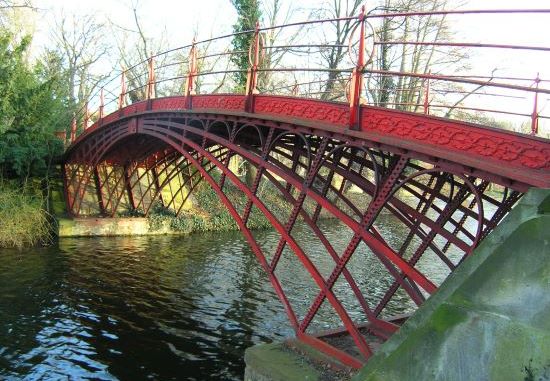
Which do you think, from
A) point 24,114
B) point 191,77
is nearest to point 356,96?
point 191,77

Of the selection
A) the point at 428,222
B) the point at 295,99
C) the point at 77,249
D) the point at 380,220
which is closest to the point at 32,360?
the point at 295,99

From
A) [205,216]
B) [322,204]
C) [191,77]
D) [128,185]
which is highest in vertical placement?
[191,77]

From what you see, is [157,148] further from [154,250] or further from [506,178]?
[506,178]

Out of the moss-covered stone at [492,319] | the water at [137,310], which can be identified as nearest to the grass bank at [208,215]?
the water at [137,310]

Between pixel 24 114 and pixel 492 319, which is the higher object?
pixel 24 114

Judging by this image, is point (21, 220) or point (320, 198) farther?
point (21, 220)

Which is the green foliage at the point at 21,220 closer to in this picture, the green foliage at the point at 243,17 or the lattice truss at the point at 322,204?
the lattice truss at the point at 322,204

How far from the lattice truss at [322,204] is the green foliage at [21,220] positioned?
7.21 ft

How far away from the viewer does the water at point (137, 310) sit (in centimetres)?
828

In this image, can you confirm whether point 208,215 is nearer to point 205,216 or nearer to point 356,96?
point 205,216

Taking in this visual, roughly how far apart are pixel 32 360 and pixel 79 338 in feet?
3.61

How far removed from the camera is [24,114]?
17.7 metres

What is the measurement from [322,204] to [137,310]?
623 centimetres

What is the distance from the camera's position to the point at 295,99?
7430 millimetres
